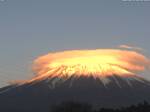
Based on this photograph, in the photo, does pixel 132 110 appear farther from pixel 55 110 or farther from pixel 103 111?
pixel 55 110

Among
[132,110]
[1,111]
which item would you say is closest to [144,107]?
[132,110]

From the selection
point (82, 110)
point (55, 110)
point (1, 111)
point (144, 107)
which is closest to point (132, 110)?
point (144, 107)

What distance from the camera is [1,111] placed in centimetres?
19850

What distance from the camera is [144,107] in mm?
107562

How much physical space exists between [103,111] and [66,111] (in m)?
9.37

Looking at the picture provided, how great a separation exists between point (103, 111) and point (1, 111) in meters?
93.9

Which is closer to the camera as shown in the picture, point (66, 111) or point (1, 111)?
point (66, 111)

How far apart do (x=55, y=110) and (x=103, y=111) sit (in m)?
14.8

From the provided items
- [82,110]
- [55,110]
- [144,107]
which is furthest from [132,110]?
[55,110]

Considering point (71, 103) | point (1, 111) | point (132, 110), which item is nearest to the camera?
point (132, 110)

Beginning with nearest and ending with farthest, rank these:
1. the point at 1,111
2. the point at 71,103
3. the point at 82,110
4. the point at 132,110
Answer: the point at 132,110 < the point at 82,110 < the point at 71,103 < the point at 1,111

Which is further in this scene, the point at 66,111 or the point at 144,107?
the point at 66,111

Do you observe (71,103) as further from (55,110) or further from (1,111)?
(1,111)

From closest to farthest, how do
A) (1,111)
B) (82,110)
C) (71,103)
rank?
(82,110) → (71,103) → (1,111)
